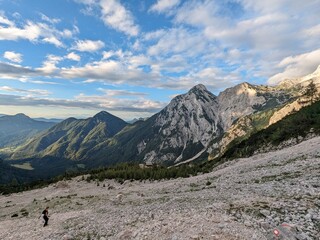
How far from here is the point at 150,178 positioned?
245ft

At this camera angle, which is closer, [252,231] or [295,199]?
[252,231]

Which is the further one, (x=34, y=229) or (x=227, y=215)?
(x=34, y=229)

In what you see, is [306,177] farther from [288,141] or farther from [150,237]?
[288,141]

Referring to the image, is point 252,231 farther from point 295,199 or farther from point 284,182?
point 284,182

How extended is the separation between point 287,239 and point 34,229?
27373 mm

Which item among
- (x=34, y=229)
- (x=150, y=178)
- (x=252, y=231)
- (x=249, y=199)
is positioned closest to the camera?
(x=252, y=231)

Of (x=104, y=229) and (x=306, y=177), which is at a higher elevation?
(x=306, y=177)

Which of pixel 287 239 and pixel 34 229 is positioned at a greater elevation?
pixel 287 239

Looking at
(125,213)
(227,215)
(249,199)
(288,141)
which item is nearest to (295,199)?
(249,199)

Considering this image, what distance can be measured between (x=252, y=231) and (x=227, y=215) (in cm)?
341

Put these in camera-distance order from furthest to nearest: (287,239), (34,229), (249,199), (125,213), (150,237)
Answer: (34,229) → (125,213) → (249,199) → (150,237) → (287,239)

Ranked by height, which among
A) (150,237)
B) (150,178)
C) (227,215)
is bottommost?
(150,178)

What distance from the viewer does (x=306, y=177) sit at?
29406mm

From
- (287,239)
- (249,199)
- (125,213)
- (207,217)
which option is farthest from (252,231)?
(125,213)
